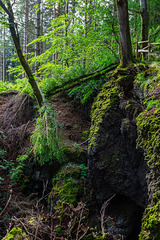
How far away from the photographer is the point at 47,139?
484cm

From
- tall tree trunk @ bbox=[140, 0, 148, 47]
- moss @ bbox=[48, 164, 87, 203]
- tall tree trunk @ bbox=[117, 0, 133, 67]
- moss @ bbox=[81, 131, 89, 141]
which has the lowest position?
moss @ bbox=[48, 164, 87, 203]

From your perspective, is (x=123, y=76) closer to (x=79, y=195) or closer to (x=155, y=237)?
(x=79, y=195)

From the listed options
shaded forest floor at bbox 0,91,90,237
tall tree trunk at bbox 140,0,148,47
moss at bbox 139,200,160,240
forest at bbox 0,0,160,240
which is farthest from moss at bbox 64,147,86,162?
tall tree trunk at bbox 140,0,148,47

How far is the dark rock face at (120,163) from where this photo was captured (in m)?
4.02

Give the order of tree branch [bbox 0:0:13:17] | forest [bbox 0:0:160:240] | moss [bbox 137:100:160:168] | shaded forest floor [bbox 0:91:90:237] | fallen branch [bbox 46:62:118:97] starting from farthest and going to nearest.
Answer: fallen branch [bbox 46:62:118:97] < tree branch [bbox 0:0:13:17] < shaded forest floor [bbox 0:91:90:237] < forest [bbox 0:0:160:240] < moss [bbox 137:100:160:168]

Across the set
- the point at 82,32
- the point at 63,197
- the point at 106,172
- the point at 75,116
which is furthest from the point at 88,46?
the point at 63,197

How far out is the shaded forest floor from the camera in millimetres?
5056

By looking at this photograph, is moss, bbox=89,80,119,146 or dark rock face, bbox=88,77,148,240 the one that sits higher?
moss, bbox=89,80,119,146

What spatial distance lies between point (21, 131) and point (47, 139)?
2265mm

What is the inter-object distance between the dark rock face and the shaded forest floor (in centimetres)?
139

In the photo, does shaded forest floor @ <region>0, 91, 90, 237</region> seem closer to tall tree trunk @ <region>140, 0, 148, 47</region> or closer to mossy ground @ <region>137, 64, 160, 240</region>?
mossy ground @ <region>137, 64, 160, 240</region>

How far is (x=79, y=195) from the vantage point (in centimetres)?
454

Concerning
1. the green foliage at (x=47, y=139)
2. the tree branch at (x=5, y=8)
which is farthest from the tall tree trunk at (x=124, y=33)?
the tree branch at (x=5, y=8)

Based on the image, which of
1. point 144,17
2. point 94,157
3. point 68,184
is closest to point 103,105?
point 94,157
